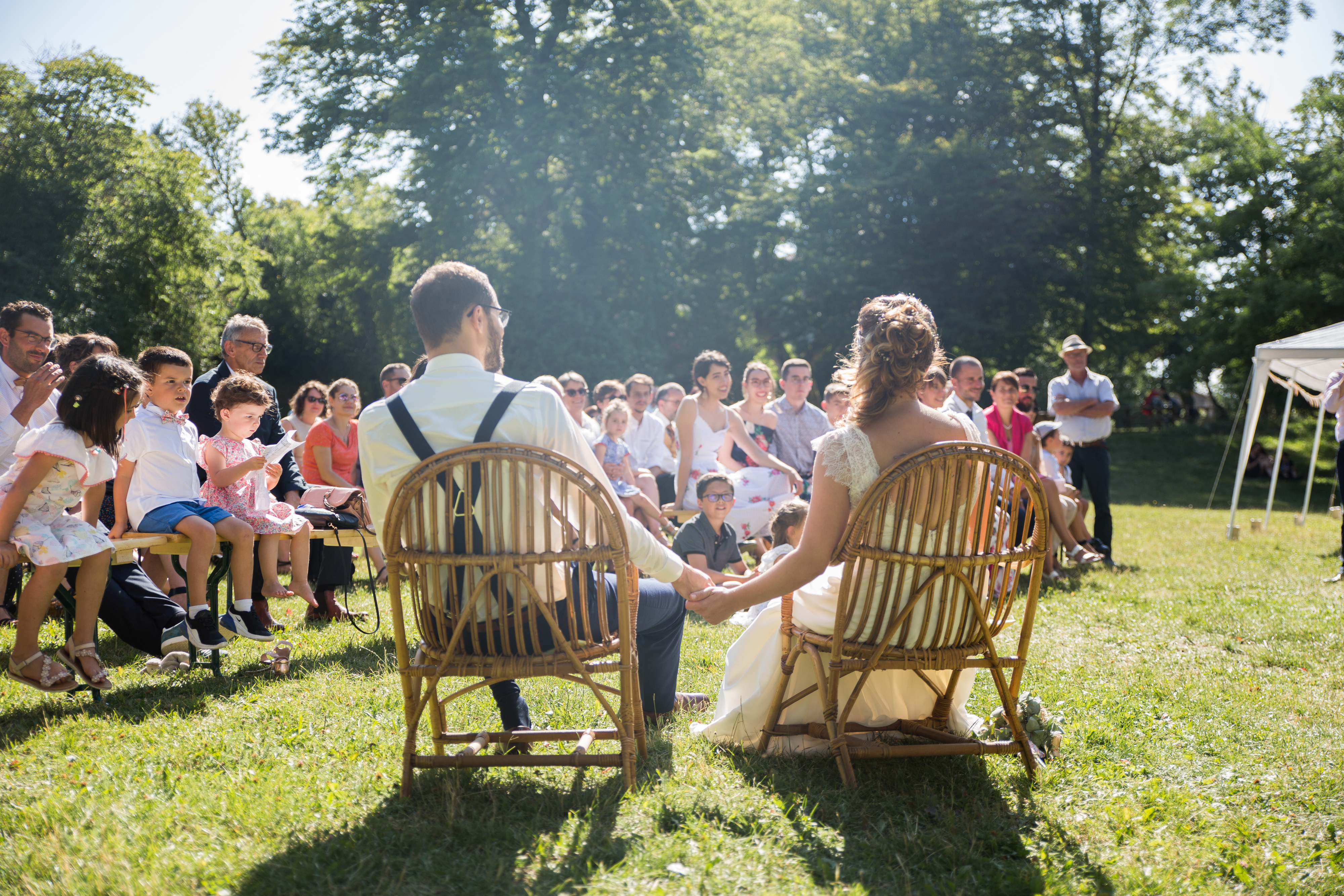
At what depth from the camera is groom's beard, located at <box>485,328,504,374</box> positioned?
3.23m

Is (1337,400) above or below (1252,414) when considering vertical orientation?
above

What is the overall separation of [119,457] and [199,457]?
0.56 m

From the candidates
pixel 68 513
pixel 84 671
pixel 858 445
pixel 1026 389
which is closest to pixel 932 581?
pixel 858 445

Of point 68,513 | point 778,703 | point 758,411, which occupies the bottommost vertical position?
point 778,703

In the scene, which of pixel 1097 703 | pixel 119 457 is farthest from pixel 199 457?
pixel 1097 703

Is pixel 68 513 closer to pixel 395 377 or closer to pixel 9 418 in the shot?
pixel 9 418

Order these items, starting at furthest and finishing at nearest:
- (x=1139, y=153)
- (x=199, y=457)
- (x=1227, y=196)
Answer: (x=1139, y=153) → (x=1227, y=196) → (x=199, y=457)

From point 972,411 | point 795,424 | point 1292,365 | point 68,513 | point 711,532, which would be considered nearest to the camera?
point 68,513

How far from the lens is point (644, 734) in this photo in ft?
10.9

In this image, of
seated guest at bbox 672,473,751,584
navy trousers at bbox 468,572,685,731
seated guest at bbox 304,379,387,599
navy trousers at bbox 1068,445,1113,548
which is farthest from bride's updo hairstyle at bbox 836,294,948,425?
navy trousers at bbox 1068,445,1113,548

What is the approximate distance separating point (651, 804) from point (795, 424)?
20.3 ft

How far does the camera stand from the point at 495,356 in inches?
130

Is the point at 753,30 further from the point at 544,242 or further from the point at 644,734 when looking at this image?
the point at 644,734

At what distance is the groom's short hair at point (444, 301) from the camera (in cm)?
311
